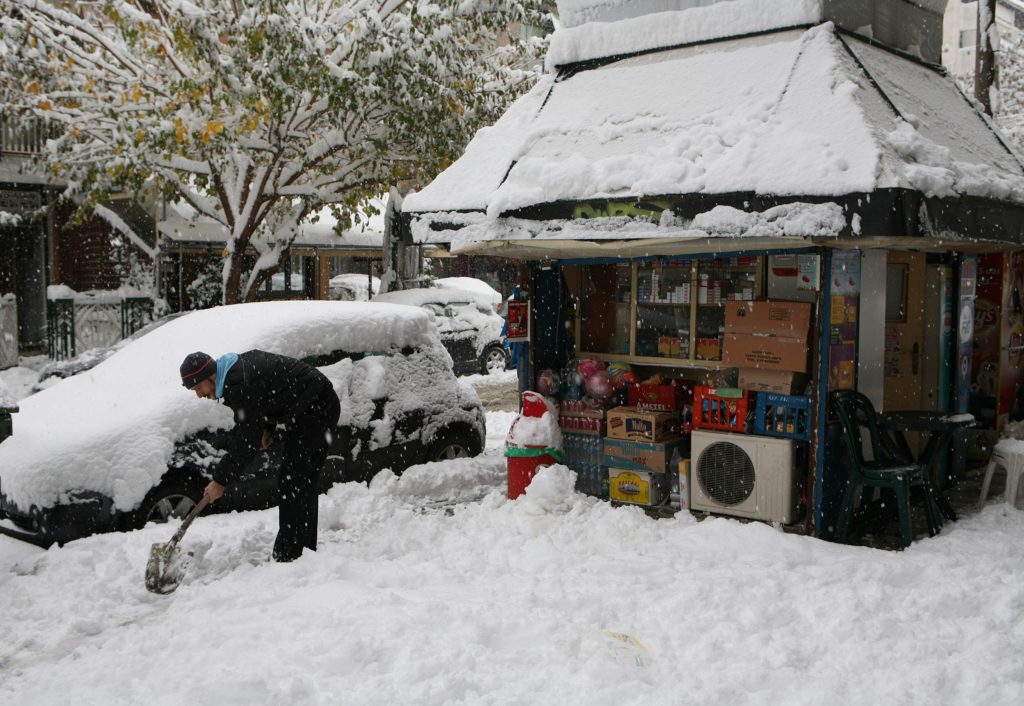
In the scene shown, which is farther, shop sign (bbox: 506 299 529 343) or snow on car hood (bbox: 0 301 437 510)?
shop sign (bbox: 506 299 529 343)

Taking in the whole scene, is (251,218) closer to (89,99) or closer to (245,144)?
(245,144)

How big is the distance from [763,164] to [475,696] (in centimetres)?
395

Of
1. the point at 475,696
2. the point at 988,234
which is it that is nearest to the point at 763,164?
the point at 988,234

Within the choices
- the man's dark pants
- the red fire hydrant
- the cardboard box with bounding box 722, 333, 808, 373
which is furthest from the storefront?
the man's dark pants

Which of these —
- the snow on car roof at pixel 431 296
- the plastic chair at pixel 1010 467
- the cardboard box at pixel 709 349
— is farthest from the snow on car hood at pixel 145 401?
the snow on car roof at pixel 431 296

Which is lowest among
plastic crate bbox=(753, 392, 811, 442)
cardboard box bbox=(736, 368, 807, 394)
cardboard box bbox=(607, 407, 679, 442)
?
cardboard box bbox=(607, 407, 679, 442)

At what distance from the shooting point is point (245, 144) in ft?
41.9

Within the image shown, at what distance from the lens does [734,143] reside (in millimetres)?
6395

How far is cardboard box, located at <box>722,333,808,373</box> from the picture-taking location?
654 centimetres

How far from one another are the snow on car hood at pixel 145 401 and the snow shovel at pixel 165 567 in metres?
0.74

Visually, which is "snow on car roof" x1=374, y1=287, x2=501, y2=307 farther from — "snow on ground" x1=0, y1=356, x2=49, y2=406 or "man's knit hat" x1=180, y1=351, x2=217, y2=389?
"man's knit hat" x1=180, y1=351, x2=217, y2=389

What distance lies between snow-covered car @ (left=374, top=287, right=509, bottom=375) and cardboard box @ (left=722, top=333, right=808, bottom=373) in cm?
932

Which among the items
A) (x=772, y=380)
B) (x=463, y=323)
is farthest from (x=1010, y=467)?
(x=463, y=323)

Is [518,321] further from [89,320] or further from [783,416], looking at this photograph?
[89,320]
